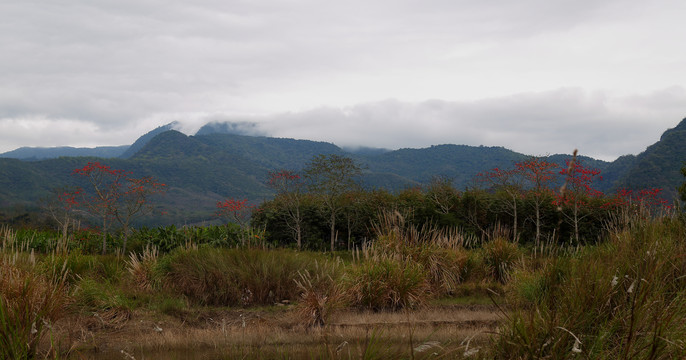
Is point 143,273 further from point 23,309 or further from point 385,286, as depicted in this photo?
point 385,286

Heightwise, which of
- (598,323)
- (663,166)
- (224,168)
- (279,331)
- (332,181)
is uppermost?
(224,168)

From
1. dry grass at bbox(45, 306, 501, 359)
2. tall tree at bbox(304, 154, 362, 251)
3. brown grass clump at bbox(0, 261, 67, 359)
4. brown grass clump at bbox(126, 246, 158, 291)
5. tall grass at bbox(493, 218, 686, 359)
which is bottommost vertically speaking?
dry grass at bbox(45, 306, 501, 359)

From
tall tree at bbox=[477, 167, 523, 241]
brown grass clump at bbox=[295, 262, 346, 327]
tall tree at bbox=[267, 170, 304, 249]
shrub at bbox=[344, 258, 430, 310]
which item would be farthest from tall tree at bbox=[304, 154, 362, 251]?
brown grass clump at bbox=[295, 262, 346, 327]

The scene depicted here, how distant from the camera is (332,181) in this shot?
1728cm

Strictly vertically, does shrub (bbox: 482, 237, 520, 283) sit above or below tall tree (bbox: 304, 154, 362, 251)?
below

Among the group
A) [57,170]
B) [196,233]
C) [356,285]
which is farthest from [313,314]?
[57,170]

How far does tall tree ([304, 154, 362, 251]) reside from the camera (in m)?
17.0

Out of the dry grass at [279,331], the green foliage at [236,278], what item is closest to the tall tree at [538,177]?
the dry grass at [279,331]

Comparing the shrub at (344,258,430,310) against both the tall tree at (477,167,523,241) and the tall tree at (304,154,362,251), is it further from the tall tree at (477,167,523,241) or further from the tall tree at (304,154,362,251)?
the tall tree at (477,167,523,241)

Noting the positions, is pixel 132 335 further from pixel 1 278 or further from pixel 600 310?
pixel 600 310

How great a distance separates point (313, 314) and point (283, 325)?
0.54 meters

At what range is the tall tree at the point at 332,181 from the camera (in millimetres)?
16991

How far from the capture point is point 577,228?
15.9m

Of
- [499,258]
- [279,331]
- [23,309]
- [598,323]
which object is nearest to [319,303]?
[279,331]
